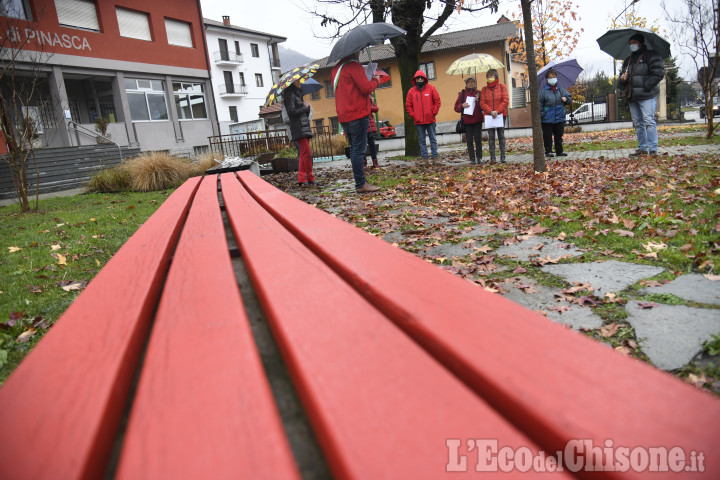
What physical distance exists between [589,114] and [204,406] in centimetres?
3895

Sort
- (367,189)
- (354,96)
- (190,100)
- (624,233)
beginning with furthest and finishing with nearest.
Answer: (190,100), (367,189), (354,96), (624,233)

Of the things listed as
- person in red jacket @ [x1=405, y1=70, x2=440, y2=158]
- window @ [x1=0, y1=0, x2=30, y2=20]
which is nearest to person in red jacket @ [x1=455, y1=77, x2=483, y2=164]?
person in red jacket @ [x1=405, y1=70, x2=440, y2=158]

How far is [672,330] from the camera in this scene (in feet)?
6.15

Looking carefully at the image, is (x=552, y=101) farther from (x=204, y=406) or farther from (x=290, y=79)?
(x=204, y=406)

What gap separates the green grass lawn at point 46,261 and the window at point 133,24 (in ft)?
55.4

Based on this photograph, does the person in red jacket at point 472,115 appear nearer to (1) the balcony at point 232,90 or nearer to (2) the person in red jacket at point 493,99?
(2) the person in red jacket at point 493,99

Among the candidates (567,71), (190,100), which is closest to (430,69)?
(190,100)

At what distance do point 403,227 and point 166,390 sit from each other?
12.1ft

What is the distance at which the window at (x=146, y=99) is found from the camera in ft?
72.0

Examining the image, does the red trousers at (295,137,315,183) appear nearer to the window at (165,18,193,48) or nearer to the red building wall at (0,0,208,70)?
the red building wall at (0,0,208,70)

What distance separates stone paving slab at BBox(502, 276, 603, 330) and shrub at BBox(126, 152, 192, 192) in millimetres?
10315

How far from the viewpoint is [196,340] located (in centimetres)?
83

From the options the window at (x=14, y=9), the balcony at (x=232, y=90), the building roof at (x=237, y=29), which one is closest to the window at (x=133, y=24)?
the window at (x=14, y=9)

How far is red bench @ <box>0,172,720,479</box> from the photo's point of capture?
1.73ft
